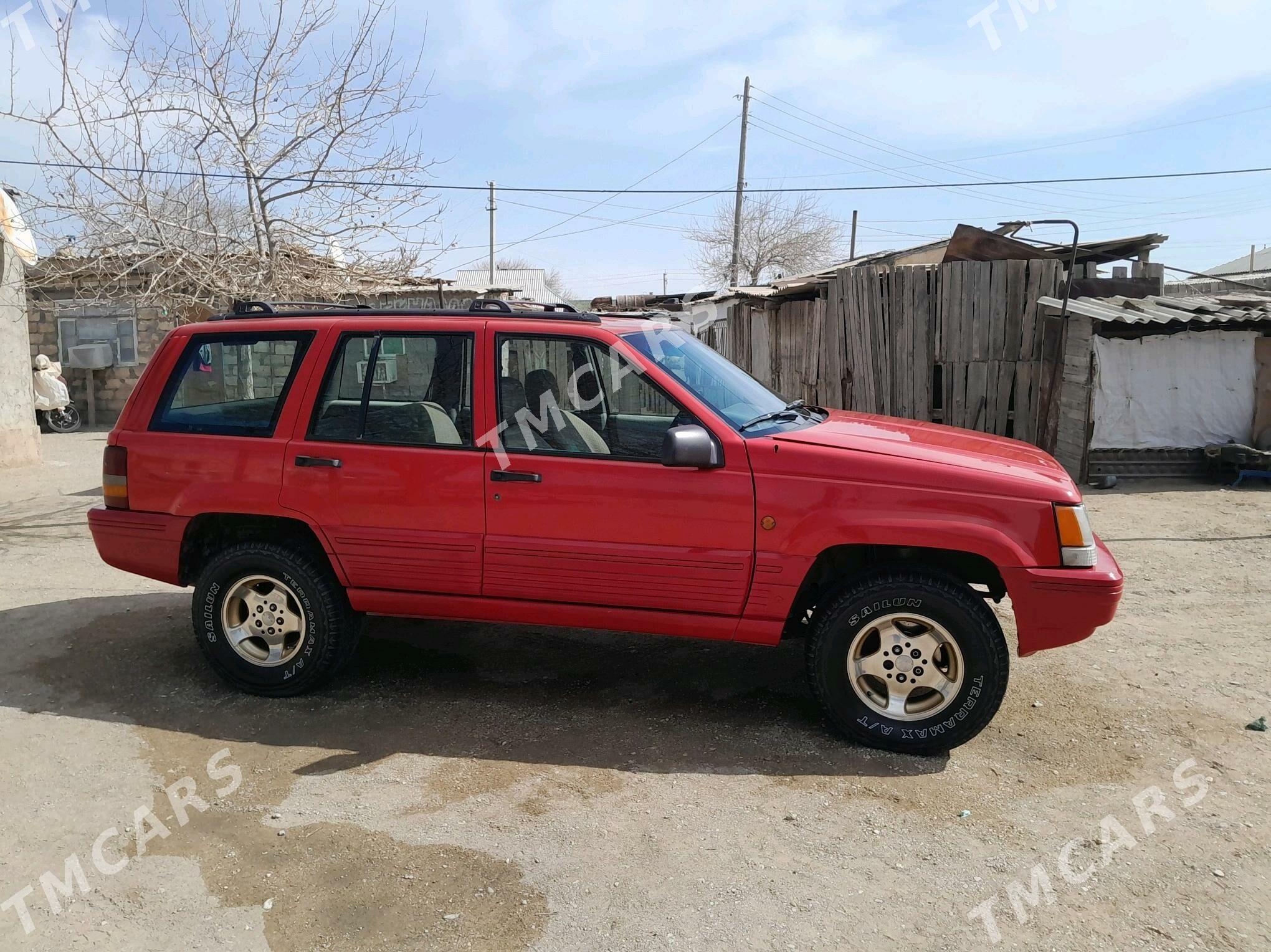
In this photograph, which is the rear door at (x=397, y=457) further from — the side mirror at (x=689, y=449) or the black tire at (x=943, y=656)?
the black tire at (x=943, y=656)

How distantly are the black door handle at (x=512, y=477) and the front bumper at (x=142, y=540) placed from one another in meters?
1.64

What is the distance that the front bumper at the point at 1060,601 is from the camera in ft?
12.5

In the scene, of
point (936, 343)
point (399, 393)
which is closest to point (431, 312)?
point (399, 393)

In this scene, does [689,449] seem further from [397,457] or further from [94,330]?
[94,330]

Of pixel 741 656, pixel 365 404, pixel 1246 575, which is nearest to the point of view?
pixel 365 404

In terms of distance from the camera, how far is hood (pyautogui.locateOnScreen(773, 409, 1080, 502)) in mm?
3865

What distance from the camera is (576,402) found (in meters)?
4.29

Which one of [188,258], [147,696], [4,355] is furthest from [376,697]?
[4,355]

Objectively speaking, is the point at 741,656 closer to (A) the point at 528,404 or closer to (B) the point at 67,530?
(A) the point at 528,404

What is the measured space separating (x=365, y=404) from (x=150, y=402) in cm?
120

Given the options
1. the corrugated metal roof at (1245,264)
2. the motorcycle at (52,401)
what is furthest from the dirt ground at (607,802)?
the corrugated metal roof at (1245,264)

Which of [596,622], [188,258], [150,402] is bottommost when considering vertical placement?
[596,622]

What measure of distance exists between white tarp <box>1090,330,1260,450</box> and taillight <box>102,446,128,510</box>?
10030 millimetres

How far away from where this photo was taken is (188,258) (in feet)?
31.0
